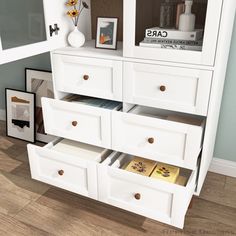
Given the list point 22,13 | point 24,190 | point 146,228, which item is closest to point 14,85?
point 24,190

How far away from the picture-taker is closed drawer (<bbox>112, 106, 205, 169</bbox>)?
4.12 ft

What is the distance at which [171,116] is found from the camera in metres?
1.49

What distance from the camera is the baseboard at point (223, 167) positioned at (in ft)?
5.78

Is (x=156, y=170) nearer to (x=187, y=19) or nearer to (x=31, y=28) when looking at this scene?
(x=187, y=19)

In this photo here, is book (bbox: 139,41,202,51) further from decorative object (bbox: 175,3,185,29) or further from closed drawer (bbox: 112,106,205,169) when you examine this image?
closed drawer (bbox: 112,106,205,169)

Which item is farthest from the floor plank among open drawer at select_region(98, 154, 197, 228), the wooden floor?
open drawer at select_region(98, 154, 197, 228)

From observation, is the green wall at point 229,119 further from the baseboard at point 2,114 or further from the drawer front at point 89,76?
the baseboard at point 2,114

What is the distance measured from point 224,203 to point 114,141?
70 centimetres

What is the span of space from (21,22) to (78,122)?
1.77ft

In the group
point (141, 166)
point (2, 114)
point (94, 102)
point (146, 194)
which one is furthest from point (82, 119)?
point (2, 114)

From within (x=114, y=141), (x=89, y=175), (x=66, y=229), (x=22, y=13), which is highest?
(x=22, y=13)

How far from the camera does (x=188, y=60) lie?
1.19 metres

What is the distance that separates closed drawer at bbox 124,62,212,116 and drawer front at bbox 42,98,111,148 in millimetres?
168

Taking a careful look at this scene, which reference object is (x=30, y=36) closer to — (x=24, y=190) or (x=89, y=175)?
(x=89, y=175)
